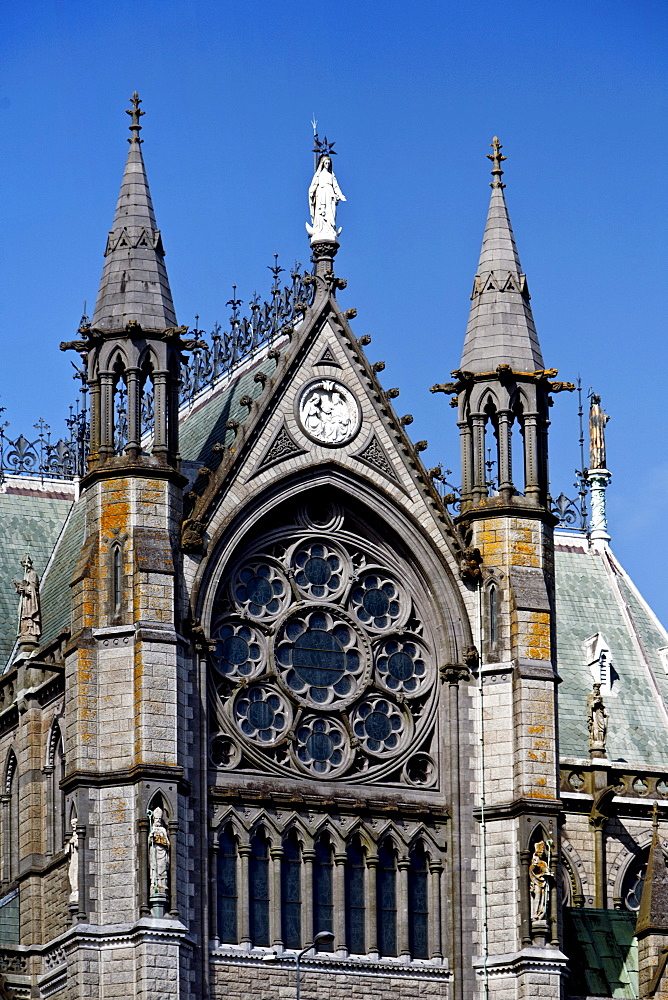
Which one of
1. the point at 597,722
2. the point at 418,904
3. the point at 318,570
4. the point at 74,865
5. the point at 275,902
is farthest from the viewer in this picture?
the point at 597,722

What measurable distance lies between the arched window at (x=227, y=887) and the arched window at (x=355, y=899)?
2.73 meters

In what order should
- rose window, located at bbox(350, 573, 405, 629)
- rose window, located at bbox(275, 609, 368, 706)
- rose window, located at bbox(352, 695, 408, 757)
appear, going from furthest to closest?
1. rose window, located at bbox(350, 573, 405, 629)
2. rose window, located at bbox(352, 695, 408, 757)
3. rose window, located at bbox(275, 609, 368, 706)

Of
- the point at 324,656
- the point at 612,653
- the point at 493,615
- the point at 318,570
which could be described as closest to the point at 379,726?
the point at 324,656

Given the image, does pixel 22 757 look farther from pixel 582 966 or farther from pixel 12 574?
pixel 582 966

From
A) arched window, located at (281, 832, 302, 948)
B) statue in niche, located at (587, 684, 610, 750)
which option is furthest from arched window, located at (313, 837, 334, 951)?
statue in niche, located at (587, 684, 610, 750)

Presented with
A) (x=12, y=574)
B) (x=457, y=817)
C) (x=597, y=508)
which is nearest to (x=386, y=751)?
(x=457, y=817)

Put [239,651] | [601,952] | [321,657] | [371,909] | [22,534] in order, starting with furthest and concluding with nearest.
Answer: [22,534]
[601,952]
[321,657]
[239,651]
[371,909]

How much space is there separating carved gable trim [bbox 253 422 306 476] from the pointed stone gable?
Result: 4770mm

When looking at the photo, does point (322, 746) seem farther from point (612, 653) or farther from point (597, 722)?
point (612, 653)

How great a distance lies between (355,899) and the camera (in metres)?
74.5

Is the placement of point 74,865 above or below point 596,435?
below

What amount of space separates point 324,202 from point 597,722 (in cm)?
1531

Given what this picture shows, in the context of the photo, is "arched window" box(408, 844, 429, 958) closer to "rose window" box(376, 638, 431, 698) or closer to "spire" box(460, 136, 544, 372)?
"rose window" box(376, 638, 431, 698)

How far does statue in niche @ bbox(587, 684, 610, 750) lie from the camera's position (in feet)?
276
